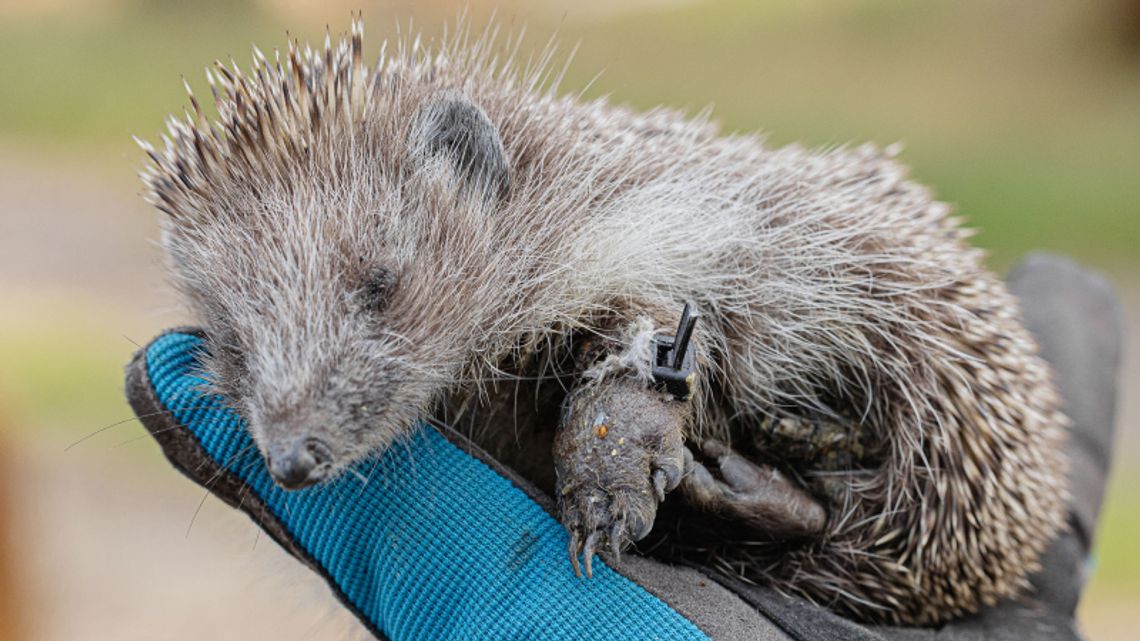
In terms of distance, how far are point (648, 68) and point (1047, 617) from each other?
8.87 m

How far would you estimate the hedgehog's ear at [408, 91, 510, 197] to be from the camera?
230 cm

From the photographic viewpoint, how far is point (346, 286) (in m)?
2.07

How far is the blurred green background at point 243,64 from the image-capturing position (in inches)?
247

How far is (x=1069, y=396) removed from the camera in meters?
3.84

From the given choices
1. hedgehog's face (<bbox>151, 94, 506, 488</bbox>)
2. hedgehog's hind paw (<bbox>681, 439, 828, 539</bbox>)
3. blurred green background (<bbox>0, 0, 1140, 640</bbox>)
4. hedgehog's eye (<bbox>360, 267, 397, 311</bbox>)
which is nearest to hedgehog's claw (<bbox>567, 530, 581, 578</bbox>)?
hedgehog's hind paw (<bbox>681, 439, 828, 539</bbox>)

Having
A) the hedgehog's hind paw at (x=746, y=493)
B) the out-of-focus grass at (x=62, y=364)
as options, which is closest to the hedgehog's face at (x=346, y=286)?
the hedgehog's hind paw at (x=746, y=493)

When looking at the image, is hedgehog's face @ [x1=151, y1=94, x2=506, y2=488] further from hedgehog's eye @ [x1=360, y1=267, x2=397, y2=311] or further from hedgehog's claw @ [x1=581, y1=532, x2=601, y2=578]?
hedgehog's claw @ [x1=581, y1=532, x2=601, y2=578]

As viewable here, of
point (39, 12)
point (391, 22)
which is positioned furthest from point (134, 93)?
point (391, 22)

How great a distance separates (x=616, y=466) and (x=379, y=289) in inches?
25.9

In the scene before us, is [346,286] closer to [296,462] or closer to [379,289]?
[379,289]

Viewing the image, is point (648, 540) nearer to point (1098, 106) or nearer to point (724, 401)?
point (724, 401)

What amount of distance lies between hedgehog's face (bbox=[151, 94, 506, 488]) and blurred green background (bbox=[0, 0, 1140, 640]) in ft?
12.5

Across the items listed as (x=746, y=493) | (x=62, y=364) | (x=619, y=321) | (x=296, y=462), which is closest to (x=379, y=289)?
(x=296, y=462)

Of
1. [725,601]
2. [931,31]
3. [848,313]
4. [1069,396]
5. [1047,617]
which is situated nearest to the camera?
[725,601]
